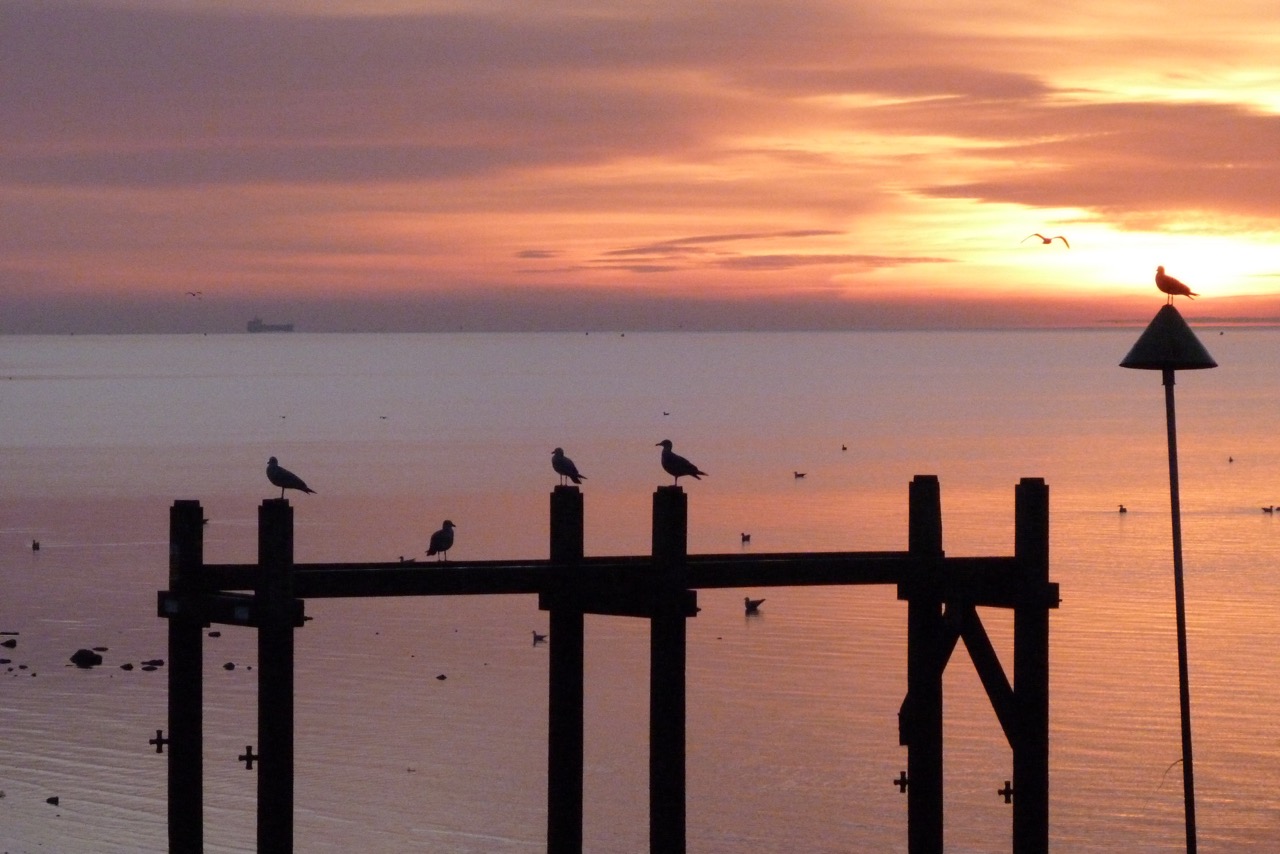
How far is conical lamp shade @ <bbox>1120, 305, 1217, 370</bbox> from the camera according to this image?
14.4 metres

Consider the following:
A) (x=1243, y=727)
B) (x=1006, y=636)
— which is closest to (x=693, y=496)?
(x=1006, y=636)

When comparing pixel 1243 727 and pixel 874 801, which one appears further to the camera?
pixel 1243 727

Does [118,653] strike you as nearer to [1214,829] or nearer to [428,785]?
[428,785]

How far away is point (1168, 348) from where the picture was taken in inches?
572

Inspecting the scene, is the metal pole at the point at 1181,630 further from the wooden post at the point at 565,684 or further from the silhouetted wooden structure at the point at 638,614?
the wooden post at the point at 565,684

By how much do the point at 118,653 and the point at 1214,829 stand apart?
1894cm

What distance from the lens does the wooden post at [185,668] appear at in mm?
12523

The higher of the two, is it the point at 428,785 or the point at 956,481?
the point at 956,481

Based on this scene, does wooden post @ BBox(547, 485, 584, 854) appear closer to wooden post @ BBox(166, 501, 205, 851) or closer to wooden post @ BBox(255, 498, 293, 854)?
wooden post @ BBox(255, 498, 293, 854)

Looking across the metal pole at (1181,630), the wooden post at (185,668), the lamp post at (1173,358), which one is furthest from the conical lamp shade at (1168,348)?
the wooden post at (185,668)

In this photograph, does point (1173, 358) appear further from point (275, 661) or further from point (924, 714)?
point (275, 661)

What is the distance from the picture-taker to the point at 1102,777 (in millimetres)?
23094

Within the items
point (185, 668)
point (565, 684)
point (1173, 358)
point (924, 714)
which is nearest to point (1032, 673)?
point (924, 714)

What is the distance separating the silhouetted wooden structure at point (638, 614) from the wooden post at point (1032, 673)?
0.01m
